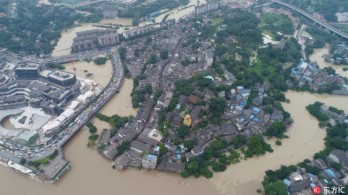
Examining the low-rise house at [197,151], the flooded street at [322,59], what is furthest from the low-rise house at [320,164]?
the flooded street at [322,59]

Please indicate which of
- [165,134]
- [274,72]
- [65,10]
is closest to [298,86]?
[274,72]

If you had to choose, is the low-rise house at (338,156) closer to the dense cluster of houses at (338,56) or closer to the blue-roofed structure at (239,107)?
the blue-roofed structure at (239,107)

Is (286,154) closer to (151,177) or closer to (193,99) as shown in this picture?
(193,99)

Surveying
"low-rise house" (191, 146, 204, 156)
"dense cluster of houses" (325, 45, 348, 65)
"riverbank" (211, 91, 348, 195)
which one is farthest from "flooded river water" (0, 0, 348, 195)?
"dense cluster of houses" (325, 45, 348, 65)

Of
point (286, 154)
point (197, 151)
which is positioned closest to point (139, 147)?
point (197, 151)

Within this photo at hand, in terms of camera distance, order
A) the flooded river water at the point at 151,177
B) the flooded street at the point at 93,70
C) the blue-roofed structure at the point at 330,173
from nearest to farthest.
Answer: the blue-roofed structure at the point at 330,173, the flooded river water at the point at 151,177, the flooded street at the point at 93,70

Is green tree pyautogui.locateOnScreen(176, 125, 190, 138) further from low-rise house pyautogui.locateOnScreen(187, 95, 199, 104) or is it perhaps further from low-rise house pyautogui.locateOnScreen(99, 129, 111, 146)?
low-rise house pyautogui.locateOnScreen(99, 129, 111, 146)
